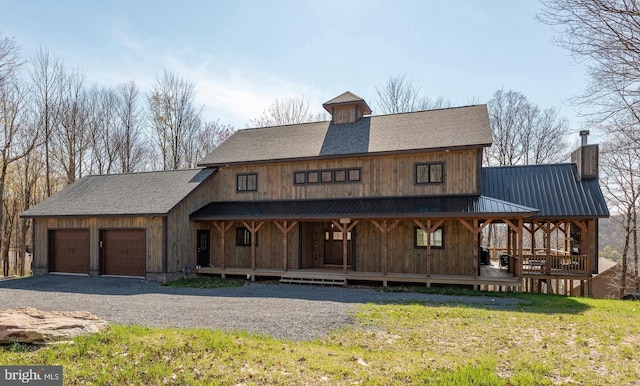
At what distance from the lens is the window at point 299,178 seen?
56.4ft

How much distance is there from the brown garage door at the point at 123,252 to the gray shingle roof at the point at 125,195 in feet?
3.47

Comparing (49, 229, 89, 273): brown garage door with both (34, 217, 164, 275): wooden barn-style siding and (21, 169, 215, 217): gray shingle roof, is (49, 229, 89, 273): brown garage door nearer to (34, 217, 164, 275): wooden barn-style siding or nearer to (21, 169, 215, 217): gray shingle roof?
(34, 217, 164, 275): wooden barn-style siding

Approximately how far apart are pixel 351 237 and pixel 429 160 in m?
4.58

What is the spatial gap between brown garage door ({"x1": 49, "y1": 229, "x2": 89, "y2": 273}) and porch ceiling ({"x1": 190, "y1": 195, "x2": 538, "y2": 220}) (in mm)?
5316

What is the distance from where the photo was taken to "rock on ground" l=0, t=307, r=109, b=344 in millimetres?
6363

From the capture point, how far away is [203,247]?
703 inches

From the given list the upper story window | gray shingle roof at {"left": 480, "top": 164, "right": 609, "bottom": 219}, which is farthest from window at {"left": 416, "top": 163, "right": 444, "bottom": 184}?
the upper story window

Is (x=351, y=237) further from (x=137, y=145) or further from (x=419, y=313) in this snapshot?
(x=137, y=145)

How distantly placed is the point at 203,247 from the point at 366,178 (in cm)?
825

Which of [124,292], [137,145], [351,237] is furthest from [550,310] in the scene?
[137,145]

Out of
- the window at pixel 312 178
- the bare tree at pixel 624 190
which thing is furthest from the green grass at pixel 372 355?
the bare tree at pixel 624 190

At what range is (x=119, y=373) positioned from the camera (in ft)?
18.0

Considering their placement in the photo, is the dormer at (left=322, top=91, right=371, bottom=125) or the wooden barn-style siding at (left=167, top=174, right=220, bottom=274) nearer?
the wooden barn-style siding at (left=167, top=174, right=220, bottom=274)

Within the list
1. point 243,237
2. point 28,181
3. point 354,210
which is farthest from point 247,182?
point 28,181
